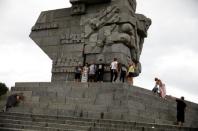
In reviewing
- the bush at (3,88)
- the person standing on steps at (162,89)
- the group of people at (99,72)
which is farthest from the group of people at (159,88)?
the bush at (3,88)

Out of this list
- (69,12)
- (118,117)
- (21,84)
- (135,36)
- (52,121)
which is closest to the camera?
(52,121)

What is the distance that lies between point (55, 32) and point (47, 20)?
1195mm

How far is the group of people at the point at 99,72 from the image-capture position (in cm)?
1691

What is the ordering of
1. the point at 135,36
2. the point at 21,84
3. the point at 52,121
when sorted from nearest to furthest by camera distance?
the point at 52,121 < the point at 21,84 < the point at 135,36

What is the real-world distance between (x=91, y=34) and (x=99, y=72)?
8.42 feet

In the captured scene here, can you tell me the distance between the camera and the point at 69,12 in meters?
21.0

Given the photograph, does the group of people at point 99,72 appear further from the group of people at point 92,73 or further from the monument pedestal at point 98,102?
the monument pedestal at point 98,102

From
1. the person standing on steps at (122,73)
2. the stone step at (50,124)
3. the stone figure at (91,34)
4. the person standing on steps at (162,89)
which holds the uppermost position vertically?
the stone figure at (91,34)

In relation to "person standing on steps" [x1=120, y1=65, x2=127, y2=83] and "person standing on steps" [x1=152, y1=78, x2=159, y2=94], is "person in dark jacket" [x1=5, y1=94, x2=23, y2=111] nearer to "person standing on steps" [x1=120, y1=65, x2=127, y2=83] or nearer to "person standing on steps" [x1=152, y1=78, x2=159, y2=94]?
"person standing on steps" [x1=120, y1=65, x2=127, y2=83]

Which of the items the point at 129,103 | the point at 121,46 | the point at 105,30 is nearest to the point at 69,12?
the point at 105,30

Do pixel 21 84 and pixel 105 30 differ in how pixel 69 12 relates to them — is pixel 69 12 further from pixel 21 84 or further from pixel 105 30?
pixel 21 84

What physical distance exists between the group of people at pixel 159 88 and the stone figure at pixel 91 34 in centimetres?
196

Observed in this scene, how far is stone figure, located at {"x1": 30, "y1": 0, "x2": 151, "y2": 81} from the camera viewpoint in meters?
18.4

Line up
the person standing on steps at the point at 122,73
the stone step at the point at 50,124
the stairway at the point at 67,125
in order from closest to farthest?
1. the stairway at the point at 67,125
2. the stone step at the point at 50,124
3. the person standing on steps at the point at 122,73
